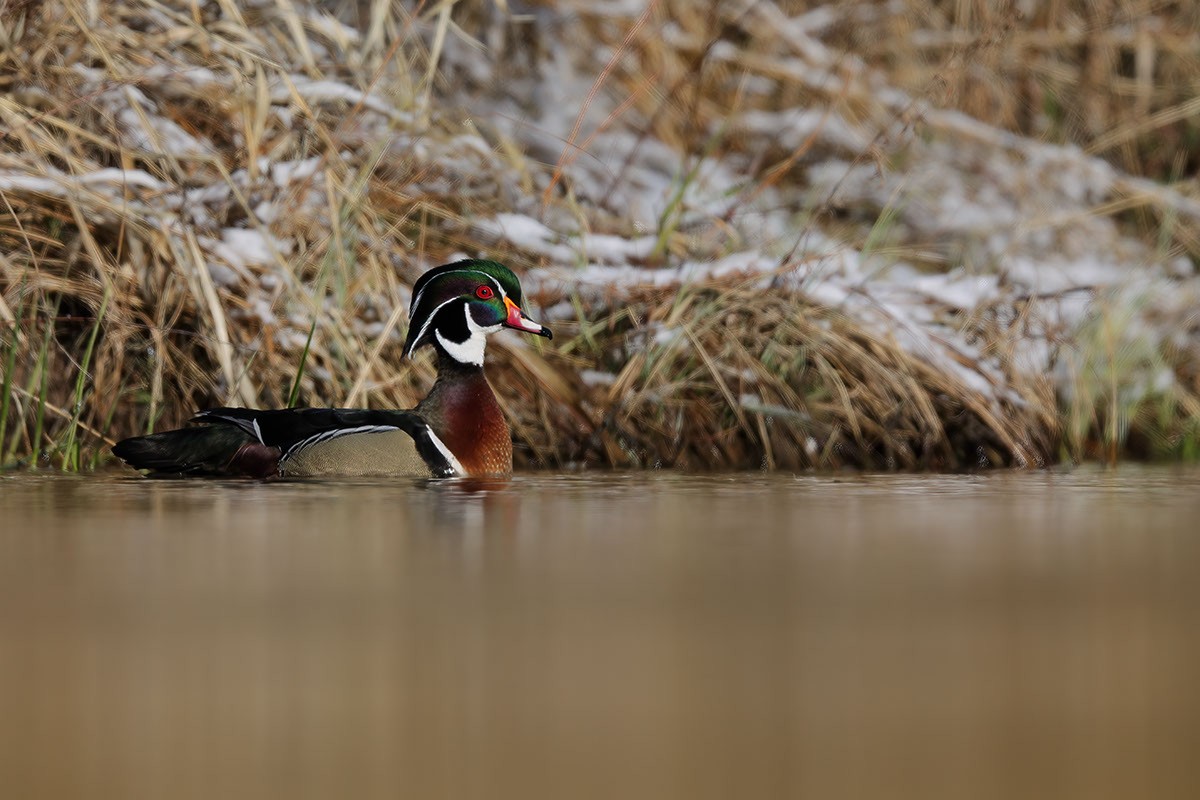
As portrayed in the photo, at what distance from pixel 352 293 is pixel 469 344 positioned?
0.57 meters

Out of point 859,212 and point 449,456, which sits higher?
point 859,212

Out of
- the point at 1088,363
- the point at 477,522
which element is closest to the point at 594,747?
the point at 477,522

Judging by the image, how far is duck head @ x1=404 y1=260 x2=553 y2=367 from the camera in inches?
218

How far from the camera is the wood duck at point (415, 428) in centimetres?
508

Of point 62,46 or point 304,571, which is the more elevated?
point 62,46

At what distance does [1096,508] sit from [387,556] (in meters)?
2.09

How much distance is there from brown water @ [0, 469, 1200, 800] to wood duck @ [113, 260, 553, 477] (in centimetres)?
76

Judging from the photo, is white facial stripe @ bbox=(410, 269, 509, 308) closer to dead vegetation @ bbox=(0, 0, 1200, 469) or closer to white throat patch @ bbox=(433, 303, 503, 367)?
white throat patch @ bbox=(433, 303, 503, 367)

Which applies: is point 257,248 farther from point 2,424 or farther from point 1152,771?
point 1152,771

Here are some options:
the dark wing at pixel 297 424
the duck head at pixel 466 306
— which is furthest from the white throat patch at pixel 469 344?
the dark wing at pixel 297 424

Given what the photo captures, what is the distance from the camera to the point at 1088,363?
6688 mm

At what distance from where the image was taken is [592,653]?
261 centimetres

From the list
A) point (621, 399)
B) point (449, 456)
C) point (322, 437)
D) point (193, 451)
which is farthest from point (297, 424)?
point (621, 399)

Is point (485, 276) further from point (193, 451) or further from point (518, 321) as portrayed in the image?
point (193, 451)
